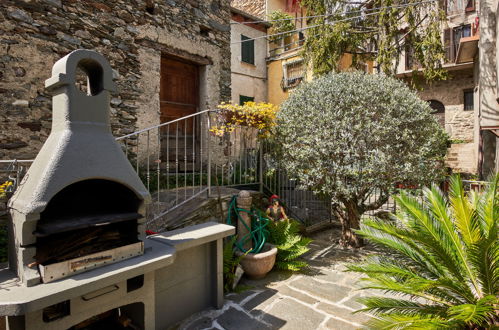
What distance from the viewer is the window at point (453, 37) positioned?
13547 millimetres

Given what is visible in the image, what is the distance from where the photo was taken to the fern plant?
4129 millimetres

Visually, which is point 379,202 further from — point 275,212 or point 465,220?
point 465,220

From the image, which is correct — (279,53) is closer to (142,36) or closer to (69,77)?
(142,36)

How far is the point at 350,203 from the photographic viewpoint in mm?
5020

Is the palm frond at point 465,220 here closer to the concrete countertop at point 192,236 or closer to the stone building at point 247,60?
the concrete countertop at point 192,236

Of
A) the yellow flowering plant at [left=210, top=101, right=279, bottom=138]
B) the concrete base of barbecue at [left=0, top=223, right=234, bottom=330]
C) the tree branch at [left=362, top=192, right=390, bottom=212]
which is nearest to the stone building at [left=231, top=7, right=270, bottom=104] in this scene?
the yellow flowering plant at [left=210, top=101, right=279, bottom=138]

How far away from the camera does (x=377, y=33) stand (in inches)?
344

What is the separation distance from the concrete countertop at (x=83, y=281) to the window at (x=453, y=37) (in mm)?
16203

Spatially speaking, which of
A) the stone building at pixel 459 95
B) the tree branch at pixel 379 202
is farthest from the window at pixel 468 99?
the tree branch at pixel 379 202

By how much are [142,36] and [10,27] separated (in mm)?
2063

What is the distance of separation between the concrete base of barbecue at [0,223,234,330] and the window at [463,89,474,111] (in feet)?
50.1

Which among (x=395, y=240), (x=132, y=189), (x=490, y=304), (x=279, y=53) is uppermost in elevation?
(x=279, y=53)

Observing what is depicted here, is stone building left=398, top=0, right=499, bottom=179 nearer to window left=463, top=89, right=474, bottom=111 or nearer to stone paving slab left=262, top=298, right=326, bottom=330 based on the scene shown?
window left=463, top=89, right=474, bottom=111

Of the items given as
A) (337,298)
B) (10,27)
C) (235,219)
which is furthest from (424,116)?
(10,27)
